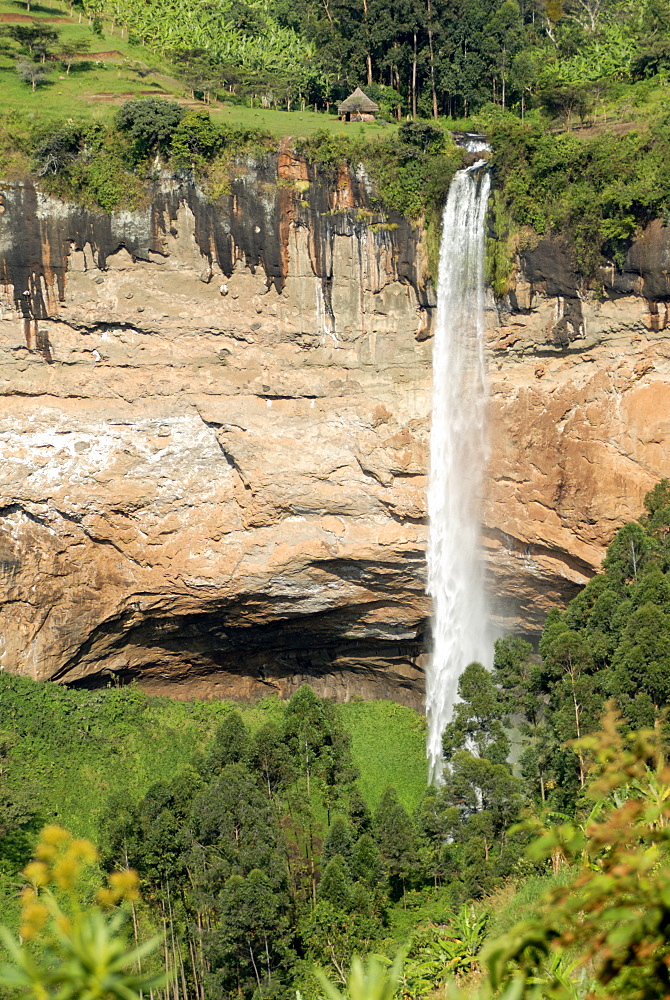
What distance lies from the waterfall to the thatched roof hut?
557cm

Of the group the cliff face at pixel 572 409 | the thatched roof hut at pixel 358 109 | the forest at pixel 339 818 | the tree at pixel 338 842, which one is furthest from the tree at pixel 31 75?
the tree at pixel 338 842

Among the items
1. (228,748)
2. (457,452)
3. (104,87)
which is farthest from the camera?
(104,87)

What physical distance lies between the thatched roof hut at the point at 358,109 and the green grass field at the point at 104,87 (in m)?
0.37

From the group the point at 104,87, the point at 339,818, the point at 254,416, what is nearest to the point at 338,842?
the point at 339,818

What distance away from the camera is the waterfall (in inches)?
1016

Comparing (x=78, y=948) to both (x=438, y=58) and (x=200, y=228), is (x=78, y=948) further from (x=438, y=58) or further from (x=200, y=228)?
(x=438, y=58)

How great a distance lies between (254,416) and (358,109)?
9447 millimetres

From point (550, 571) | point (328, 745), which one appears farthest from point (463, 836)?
point (550, 571)

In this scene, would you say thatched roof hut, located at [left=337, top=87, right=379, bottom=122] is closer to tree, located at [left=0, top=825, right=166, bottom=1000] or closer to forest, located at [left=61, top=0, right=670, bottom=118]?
forest, located at [left=61, top=0, right=670, bottom=118]

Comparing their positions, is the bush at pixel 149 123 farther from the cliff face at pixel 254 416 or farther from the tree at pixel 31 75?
the tree at pixel 31 75

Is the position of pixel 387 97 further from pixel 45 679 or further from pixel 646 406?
pixel 45 679

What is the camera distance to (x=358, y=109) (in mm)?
30344

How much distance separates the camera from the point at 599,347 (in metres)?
24.5

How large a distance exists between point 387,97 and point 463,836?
828 inches
